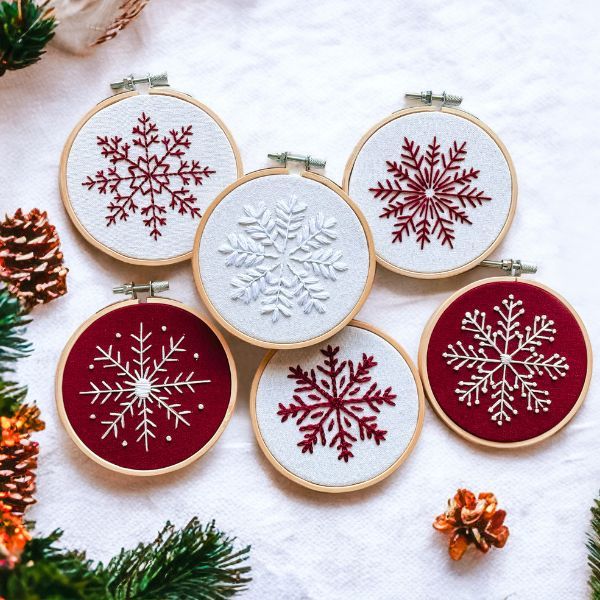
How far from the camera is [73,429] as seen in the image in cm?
101

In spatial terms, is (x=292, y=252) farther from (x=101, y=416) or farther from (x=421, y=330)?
(x=101, y=416)

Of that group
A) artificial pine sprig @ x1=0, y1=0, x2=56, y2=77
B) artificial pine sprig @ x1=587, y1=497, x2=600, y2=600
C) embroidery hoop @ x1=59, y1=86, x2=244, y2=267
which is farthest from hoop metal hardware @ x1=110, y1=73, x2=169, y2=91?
artificial pine sprig @ x1=587, y1=497, x2=600, y2=600

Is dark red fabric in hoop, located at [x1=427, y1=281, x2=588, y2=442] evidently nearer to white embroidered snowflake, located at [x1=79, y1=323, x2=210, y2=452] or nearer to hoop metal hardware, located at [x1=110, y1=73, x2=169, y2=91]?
white embroidered snowflake, located at [x1=79, y1=323, x2=210, y2=452]

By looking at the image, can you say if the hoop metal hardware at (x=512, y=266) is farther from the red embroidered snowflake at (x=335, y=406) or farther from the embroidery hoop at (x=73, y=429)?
the embroidery hoop at (x=73, y=429)

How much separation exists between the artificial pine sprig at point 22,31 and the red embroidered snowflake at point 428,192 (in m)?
0.49

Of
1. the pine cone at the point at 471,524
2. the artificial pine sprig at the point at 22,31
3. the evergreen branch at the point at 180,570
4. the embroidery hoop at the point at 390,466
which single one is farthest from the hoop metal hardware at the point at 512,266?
the artificial pine sprig at the point at 22,31

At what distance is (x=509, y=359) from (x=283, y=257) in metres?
0.37

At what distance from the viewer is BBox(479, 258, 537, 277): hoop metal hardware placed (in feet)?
3.59

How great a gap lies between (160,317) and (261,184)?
9.3 inches

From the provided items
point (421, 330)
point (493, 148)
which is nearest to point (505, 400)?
point (421, 330)

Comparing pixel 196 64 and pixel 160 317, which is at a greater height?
pixel 196 64

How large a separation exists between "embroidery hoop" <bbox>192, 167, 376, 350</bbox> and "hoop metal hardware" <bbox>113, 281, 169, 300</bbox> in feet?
0.20

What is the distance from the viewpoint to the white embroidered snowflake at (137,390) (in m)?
1.01

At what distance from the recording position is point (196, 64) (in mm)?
1078
